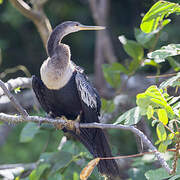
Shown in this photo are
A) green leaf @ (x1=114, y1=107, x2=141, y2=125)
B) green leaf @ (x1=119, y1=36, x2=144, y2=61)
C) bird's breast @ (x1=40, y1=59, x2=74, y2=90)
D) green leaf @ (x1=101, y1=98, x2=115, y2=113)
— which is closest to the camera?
green leaf @ (x1=114, y1=107, x2=141, y2=125)

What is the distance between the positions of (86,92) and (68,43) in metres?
2.49

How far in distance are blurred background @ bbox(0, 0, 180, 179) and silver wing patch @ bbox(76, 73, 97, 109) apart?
4.16 feet

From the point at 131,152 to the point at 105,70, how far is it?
1.47m

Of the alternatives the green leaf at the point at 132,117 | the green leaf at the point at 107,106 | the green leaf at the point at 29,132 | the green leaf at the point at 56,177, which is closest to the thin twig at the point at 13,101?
the green leaf at the point at 132,117

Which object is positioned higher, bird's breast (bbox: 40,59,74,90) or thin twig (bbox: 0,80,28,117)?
thin twig (bbox: 0,80,28,117)

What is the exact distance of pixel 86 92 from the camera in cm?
A: 215

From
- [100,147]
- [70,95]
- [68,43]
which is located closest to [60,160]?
[100,147]

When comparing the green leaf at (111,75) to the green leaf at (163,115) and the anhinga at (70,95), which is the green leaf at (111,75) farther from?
the green leaf at (163,115)

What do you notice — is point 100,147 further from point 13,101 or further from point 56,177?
point 13,101

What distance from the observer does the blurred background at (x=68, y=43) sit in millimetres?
3766

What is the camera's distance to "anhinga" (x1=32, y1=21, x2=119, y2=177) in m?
2.14

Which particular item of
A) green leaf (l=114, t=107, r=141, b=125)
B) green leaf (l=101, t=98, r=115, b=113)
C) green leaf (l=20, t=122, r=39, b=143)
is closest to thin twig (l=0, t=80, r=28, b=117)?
green leaf (l=114, t=107, r=141, b=125)

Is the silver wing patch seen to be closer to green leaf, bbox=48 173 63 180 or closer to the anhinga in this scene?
the anhinga

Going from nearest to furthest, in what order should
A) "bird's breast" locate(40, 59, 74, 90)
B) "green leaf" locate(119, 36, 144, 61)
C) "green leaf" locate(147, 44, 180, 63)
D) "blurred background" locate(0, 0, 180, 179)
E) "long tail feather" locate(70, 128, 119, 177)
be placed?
"green leaf" locate(147, 44, 180, 63)
"long tail feather" locate(70, 128, 119, 177)
"bird's breast" locate(40, 59, 74, 90)
"green leaf" locate(119, 36, 144, 61)
"blurred background" locate(0, 0, 180, 179)
